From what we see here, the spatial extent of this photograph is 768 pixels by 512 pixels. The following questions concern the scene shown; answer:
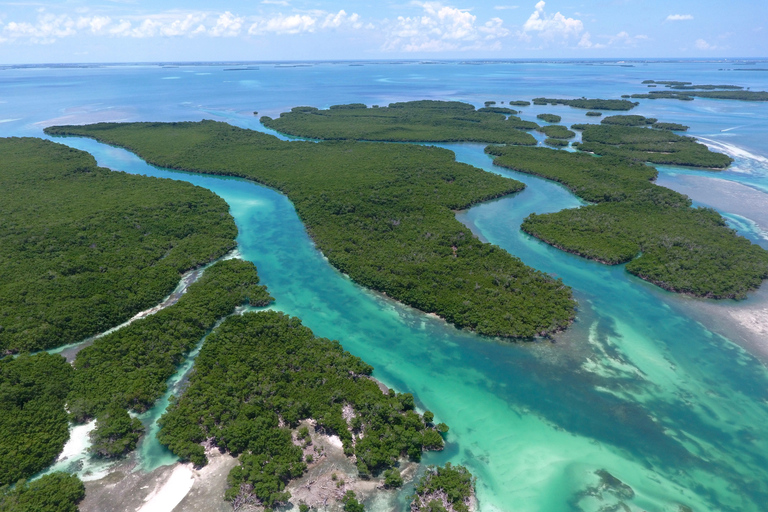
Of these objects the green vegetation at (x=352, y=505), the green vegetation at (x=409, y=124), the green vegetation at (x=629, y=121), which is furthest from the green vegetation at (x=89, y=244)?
the green vegetation at (x=629, y=121)

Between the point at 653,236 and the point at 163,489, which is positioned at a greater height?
the point at 653,236

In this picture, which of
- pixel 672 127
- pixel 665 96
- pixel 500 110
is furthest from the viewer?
pixel 665 96

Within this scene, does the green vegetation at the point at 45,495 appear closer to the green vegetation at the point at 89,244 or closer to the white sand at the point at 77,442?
the white sand at the point at 77,442

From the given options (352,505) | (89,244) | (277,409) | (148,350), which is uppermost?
(89,244)

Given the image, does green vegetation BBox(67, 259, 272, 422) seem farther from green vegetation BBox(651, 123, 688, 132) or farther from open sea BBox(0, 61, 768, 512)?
green vegetation BBox(651, 123, 688, 132)

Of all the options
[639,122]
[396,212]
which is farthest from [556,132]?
[396,212]

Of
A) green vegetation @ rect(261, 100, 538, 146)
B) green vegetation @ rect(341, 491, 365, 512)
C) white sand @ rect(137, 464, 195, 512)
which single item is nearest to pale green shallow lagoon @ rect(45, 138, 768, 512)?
white sand @ rect(137, 464, 195, 512)

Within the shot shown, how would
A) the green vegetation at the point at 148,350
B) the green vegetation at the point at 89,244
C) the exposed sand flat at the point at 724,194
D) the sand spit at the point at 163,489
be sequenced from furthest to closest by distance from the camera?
the exposed sand flat at the point at 724,194, the green vegetation at the point at 89,244, the green vegetation at the point at 148,350, the sand spit at the point at 163,489

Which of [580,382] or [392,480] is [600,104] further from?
[392,480]
